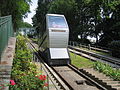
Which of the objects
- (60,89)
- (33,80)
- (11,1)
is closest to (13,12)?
(11,1)

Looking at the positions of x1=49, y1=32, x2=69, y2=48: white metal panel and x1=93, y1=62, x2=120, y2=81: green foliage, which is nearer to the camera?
x1=93, y1=62, x2=120, y2=81: green foliage

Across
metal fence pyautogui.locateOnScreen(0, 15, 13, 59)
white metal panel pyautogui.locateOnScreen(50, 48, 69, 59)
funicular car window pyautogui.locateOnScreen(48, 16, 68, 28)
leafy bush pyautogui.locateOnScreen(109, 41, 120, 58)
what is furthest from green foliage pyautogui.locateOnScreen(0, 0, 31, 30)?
metal fence pyautogui.locateOnScreen(0, 15, 13, 59)

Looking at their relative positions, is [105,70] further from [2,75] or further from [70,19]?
[70,19]

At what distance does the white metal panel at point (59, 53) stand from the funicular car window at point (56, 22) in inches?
82.4

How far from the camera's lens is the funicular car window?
715 inches

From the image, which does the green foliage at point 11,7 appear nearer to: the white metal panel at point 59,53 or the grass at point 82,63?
the white metal panel at point 59,53

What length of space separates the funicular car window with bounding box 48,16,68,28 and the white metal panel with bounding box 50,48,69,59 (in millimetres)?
2093

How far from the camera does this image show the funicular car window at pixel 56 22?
59.6ft

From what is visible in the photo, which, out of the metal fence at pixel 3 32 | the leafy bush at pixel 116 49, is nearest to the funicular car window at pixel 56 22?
the leafy bush at pixel 116 49

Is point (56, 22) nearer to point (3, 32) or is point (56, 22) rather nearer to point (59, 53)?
point (59, 53)

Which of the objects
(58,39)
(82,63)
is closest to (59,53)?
(58,39)

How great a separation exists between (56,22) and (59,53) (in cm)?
284

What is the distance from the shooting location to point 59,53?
1792 cm

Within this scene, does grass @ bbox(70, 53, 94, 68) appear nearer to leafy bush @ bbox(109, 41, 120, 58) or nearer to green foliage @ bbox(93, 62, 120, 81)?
green foliage @ bbox(93, 62, 120, 81)
